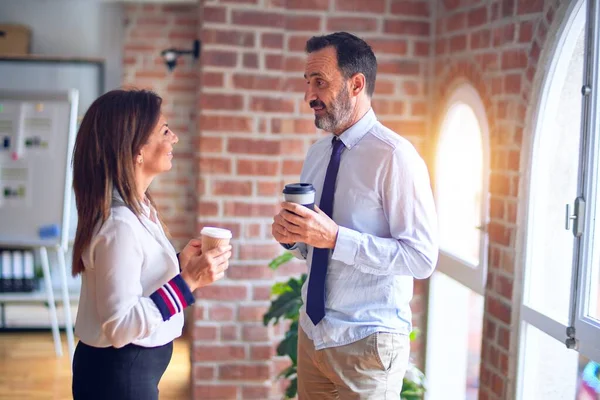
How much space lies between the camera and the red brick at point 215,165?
2762 mm

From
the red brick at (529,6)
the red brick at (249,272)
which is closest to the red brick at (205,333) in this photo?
the red brick at (249,272)

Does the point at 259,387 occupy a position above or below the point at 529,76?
below

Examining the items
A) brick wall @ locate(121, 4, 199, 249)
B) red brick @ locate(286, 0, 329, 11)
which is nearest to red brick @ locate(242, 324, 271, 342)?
red brick @ locate(286, 0, 329, 11)

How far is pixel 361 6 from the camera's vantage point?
9.53 feet

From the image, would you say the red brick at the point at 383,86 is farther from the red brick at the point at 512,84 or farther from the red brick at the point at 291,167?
the red brick at the point at 512,84

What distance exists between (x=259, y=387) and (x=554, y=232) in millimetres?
1424

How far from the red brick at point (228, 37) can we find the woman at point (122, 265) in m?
1.06

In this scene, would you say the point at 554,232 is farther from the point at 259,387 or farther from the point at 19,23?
the point at 19,23

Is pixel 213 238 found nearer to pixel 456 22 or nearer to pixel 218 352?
pixel 218 352

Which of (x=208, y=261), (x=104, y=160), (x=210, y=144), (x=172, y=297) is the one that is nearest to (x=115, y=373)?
(x=172, y=297)

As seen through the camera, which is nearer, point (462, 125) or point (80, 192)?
point (80, 192)

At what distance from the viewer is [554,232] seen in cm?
224

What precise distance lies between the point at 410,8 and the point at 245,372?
1.78 meters

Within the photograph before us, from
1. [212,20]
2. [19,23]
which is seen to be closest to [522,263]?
[212,20]
